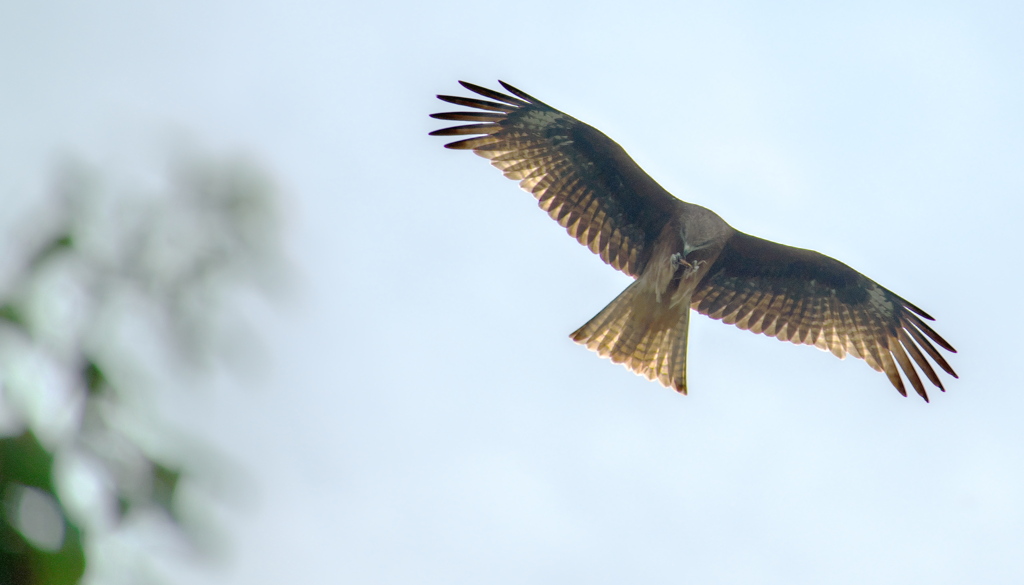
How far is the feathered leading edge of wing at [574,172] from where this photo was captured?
7.67m

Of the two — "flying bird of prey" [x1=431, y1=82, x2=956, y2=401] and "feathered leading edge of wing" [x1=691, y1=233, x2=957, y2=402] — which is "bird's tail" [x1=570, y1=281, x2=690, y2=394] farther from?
"feathered leading edge of wing" [x1=691, y1=233, x2=957, y2=402]

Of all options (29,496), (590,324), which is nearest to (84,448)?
(29,496)

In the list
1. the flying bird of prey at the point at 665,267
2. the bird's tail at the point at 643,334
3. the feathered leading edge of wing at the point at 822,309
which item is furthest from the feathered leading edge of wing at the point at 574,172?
the feathered leading edge of wing at the point at 822,309

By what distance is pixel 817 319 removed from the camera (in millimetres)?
8375

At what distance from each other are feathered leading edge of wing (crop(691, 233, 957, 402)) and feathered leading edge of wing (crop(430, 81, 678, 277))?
0.80 m

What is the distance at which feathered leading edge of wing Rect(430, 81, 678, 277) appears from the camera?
25.2 ft

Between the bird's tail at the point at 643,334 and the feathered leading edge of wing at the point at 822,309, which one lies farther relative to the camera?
the feathered leading edge of wing at the point at 822,309

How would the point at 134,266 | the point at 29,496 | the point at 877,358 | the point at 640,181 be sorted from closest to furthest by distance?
1. the point at 29,496
2. the point at 134,266
3. the point at 640,181
4. the point at 877,358

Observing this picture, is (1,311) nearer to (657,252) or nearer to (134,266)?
(134,266)

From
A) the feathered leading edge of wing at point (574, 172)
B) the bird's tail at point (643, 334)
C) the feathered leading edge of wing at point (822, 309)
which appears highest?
the feathered leading edge of wing at point (822, 309)

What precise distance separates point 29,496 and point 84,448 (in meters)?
0.12

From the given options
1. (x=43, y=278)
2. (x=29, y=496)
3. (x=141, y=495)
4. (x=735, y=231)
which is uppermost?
(x=735, y=231)

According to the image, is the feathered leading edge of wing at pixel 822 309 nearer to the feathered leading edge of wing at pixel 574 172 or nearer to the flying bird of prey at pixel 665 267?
the flying bird of prey at pixel 665 267

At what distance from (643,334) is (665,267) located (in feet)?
2.11
